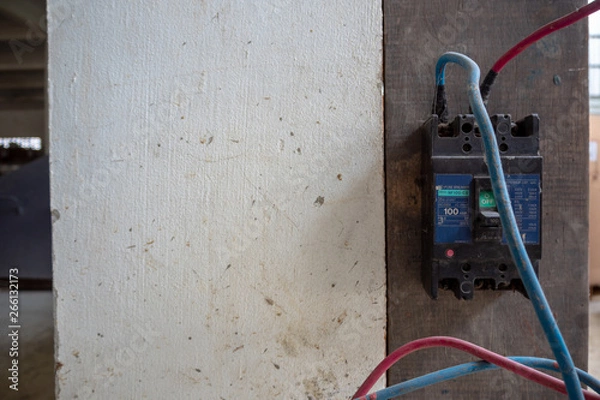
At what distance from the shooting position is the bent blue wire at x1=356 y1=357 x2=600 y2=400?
0.49 m

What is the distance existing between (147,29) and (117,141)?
0.24 m

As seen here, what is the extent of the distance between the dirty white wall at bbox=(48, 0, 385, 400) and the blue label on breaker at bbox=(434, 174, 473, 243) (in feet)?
0.40

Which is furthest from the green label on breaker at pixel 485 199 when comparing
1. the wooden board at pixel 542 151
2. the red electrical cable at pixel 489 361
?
the red electrical cable at pixel 489 361

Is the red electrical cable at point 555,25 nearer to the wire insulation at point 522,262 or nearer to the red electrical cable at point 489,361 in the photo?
the wire insulation at point 522,262

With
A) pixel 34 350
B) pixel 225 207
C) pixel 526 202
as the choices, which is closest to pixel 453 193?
pixel 526 202

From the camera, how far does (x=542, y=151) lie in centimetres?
68

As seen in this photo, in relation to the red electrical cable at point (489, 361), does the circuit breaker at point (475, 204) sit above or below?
above

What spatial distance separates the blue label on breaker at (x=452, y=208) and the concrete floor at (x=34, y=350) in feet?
3.61

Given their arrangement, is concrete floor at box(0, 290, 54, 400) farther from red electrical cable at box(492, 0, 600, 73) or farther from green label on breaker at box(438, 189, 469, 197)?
red electrical cable at box(492, 0, 600, 73)

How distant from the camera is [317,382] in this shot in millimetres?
667

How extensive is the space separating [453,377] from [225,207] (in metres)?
0.50

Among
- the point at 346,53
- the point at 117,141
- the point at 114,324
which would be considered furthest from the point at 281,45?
the point at 114,324

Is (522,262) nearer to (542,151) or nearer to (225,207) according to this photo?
(542,151)

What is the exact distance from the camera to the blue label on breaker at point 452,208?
58 centimetres
